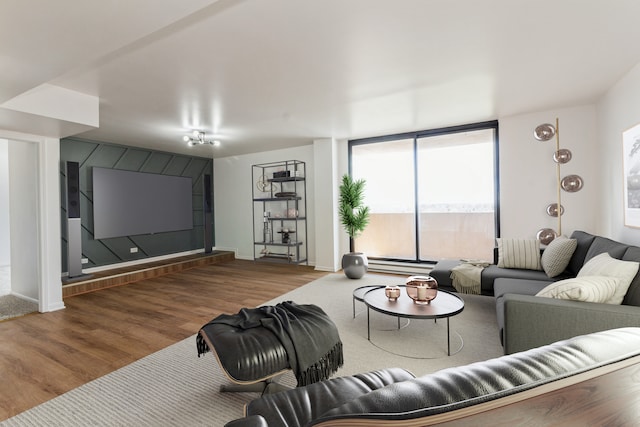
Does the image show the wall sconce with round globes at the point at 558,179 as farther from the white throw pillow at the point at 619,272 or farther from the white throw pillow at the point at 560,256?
the white throw pillow at the point at 619,272

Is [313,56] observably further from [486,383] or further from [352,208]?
[352,208]

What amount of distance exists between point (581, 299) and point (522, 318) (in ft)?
1.16

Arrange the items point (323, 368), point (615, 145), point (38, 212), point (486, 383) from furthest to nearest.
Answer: point (38, 212)
point (615, 145)
point (323, 368)
point (486, 383)

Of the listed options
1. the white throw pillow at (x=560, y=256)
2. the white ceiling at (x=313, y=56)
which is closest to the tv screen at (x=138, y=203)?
the white ceiling at (x=313, y=56)

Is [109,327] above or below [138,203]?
below

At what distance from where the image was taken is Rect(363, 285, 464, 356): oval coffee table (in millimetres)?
2332

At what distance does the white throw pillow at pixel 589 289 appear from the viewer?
5.90 ft

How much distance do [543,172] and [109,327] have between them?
18.7ft

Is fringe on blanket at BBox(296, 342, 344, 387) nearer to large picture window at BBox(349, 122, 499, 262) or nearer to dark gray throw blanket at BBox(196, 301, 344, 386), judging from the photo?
dark gray throw blanket at BBox(196, 301, 344, 386)

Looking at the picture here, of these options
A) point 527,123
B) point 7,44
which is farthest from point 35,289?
point 527,123

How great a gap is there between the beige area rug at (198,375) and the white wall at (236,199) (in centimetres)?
403

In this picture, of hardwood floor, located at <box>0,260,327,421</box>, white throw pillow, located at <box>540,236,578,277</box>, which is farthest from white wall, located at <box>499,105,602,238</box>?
hardwood floor, located at <box>0,260,327,421</box>

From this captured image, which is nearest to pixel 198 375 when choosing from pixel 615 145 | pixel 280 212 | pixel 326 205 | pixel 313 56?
pixel 313 56

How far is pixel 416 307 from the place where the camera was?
99.3 inches
